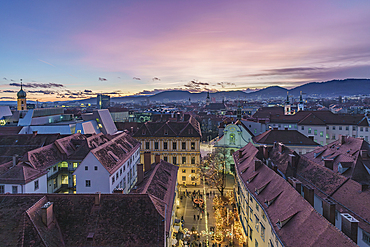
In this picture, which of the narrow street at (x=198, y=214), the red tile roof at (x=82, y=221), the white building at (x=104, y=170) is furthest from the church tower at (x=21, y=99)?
the red tile roof at (x=82, y=221)

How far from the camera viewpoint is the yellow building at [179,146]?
58.9 meters

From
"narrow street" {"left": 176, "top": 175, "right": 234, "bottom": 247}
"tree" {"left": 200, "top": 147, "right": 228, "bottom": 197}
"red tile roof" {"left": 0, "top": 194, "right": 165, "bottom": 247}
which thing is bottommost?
"narrow street" {"left": 176, "top": 175, "right": 234, "bottom": 247}

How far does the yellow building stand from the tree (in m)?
3.41

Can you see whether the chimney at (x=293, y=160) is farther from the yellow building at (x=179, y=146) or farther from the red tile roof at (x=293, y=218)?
the yellow building at (x=179, y=146)

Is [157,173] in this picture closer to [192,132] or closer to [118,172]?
[118,172]

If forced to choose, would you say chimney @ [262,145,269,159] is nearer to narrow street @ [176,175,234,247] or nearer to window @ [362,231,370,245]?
narrow street @ [176,175,234,247]

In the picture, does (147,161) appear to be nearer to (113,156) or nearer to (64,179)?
(113,156)

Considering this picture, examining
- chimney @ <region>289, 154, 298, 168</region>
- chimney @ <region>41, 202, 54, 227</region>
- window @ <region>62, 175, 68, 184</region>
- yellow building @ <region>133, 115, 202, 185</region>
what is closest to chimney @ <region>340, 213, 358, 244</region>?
chimney @ <region>289, 154, 298, 168</region>

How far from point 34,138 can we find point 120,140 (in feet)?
65.9

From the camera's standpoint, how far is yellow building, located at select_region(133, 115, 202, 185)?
58906 millimetres

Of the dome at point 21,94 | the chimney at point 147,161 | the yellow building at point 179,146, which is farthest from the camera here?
the dome at point 21,94

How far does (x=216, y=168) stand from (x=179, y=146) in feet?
37.5

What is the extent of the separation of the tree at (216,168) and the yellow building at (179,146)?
3411 mm

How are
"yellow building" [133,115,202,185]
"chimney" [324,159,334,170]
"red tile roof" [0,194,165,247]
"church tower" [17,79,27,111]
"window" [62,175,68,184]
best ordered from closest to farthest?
1. "red tile roof" [0,194,165,247]
2. "chimney" [324,159,334,170]
3. "window" [62,175,68,184]
4. "yellow building" [133,115,202,185]
5. "church tower" [17,79,27,111]
